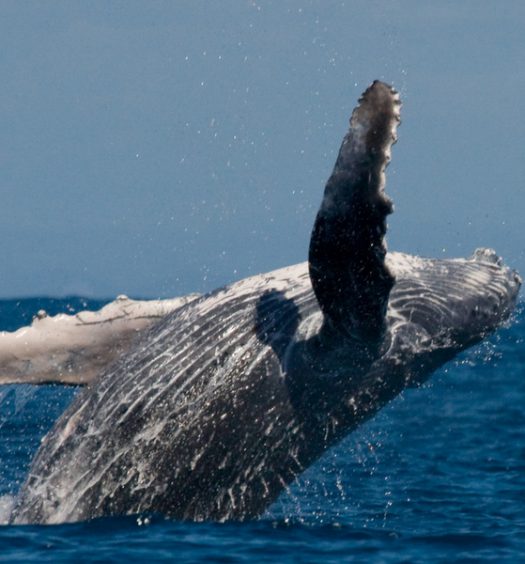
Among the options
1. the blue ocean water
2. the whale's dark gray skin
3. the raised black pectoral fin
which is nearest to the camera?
the raised black pectoral fin

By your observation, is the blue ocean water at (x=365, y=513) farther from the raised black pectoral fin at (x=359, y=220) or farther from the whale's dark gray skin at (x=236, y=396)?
the raised black pectoral fin at (x=359, y=220)

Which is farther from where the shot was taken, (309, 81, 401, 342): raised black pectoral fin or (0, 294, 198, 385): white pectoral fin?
(0, 294, 198, 385): white pectoral fin

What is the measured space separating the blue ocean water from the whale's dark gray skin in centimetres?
33

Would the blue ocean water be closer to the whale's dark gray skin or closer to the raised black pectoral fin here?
the whale's dark gray skin

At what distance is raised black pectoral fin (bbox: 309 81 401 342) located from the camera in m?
8.82

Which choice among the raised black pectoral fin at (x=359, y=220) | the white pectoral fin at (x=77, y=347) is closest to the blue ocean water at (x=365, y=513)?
the white pectoral fin at (x=77, y=347)

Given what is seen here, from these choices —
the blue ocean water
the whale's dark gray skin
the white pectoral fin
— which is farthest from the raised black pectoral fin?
the white pectoral fin

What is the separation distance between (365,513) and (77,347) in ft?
11.2

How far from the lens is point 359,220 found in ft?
29.3

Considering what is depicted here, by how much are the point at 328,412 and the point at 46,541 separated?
259 centimetres

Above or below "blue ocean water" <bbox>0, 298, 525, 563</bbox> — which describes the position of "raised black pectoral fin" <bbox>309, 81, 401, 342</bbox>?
above

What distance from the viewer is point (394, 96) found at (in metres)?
8.83

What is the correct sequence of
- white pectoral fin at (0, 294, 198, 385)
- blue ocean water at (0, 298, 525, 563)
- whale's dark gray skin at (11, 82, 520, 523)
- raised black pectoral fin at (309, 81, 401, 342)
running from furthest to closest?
1. white pectoral fin at (0, 294, 198, 385)
2. whale's dark gray skin at (11, 82, 520, 523)
3. blue ocean water at (0, 298, 525, 563)
4. raised black pectoral fin at (309, 81, 401, 342)

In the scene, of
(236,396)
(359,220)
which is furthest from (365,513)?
(359,220)
